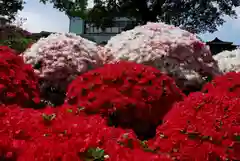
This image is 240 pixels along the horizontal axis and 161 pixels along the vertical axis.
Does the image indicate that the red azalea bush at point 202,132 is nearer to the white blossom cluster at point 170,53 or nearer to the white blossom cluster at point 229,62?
the white blossom cluster at point 170,53

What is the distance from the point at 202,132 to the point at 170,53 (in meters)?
2.70

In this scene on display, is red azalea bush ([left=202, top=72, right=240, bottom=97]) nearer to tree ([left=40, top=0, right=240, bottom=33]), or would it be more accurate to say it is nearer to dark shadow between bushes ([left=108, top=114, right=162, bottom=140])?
dark shadow between bushes ([left=108, top=114, right=162, bottom=140])

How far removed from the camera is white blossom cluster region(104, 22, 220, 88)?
6445 mm

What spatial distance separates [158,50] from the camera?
6.46 meters

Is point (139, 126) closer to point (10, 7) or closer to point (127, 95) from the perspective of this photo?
point (127, 95)

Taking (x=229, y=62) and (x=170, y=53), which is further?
(x=229, y=62)

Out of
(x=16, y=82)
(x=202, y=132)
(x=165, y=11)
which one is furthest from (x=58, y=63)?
(x=165, y=11)

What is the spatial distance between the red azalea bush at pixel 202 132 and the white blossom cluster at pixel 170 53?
6.84 ft

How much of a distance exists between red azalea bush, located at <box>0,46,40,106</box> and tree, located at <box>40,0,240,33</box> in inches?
1146

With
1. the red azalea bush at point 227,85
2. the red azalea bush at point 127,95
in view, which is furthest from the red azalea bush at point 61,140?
the red azalea bush at point 227,85

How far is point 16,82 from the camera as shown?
210 inches

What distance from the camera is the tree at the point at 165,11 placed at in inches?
1399

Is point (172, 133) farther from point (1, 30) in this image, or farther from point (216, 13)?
point (216, 13)

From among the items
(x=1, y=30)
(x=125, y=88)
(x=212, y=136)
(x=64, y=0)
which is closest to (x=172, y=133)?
(x=212, y=136)
